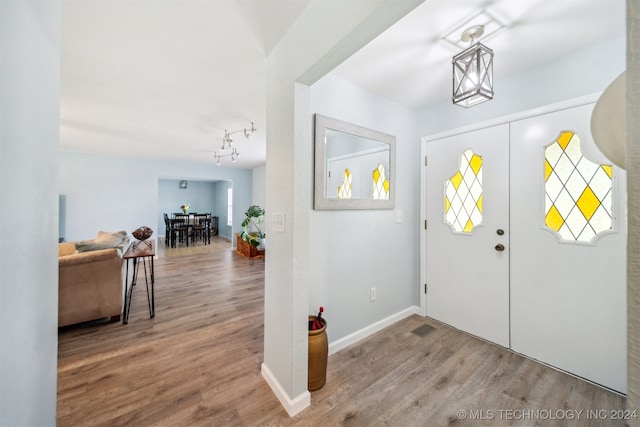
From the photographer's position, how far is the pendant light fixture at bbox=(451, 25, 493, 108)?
128 cm

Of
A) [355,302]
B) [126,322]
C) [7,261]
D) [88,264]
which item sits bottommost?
[126,322]

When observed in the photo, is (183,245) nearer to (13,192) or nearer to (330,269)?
(330,269)

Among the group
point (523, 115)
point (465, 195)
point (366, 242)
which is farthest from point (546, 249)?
point (366, 242)

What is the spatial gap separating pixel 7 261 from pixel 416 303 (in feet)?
9.72

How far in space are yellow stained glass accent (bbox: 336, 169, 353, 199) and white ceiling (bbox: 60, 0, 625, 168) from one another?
2.72 feet

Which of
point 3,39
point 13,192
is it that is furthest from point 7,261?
point 3,39

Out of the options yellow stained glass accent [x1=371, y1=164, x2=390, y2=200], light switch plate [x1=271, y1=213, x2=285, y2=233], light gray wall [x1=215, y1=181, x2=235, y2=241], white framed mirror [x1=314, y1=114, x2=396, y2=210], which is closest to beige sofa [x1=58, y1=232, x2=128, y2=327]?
light switch plate [x1=271, y1=213, x2=285, y2=233]

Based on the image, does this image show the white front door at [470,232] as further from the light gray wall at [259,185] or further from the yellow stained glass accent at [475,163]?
the light gray wall at [259,185]

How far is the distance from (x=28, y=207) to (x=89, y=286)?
8.07 feet

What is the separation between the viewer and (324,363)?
1640 mm

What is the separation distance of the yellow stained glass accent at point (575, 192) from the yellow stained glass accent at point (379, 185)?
4.01 feet

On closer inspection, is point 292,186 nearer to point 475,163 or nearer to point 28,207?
point 28,207

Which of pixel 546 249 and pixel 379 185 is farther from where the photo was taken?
pixel 379 185

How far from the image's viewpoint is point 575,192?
1.75 meters
